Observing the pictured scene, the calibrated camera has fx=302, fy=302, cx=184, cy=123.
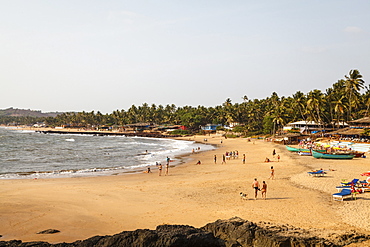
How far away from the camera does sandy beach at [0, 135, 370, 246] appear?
45.0ft

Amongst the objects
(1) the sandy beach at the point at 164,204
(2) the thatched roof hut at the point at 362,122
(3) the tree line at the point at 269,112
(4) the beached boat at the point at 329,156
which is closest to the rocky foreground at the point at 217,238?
(1) the sandy beach at the point at 164,204

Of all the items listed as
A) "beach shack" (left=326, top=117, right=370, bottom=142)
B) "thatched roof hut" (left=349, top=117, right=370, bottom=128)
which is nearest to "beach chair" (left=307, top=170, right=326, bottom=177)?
"beach shack" (left=326, top=117, right=370, bottom=142)

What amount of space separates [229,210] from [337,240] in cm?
600

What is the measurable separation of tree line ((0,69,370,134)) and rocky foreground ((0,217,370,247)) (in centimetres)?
5337

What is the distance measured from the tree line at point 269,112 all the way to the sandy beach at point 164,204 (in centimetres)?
3873

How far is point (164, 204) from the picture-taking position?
17.8 m

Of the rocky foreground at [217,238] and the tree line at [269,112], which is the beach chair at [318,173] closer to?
the rocky foreground at [217,238]

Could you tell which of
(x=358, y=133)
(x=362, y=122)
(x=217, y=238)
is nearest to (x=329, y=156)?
(x=358, y=133)

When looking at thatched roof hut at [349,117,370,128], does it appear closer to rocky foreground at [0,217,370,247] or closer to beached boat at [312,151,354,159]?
beached boat at [312,151,354,159]

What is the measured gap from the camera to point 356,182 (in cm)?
1959

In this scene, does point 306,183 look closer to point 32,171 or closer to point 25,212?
point 25,212

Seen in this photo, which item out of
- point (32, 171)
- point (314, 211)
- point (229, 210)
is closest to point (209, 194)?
point (229, 210)

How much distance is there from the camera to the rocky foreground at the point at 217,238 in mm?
8508

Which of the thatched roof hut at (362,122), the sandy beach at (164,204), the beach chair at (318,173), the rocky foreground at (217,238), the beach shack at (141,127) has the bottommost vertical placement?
the sandy beach at (164,204)
